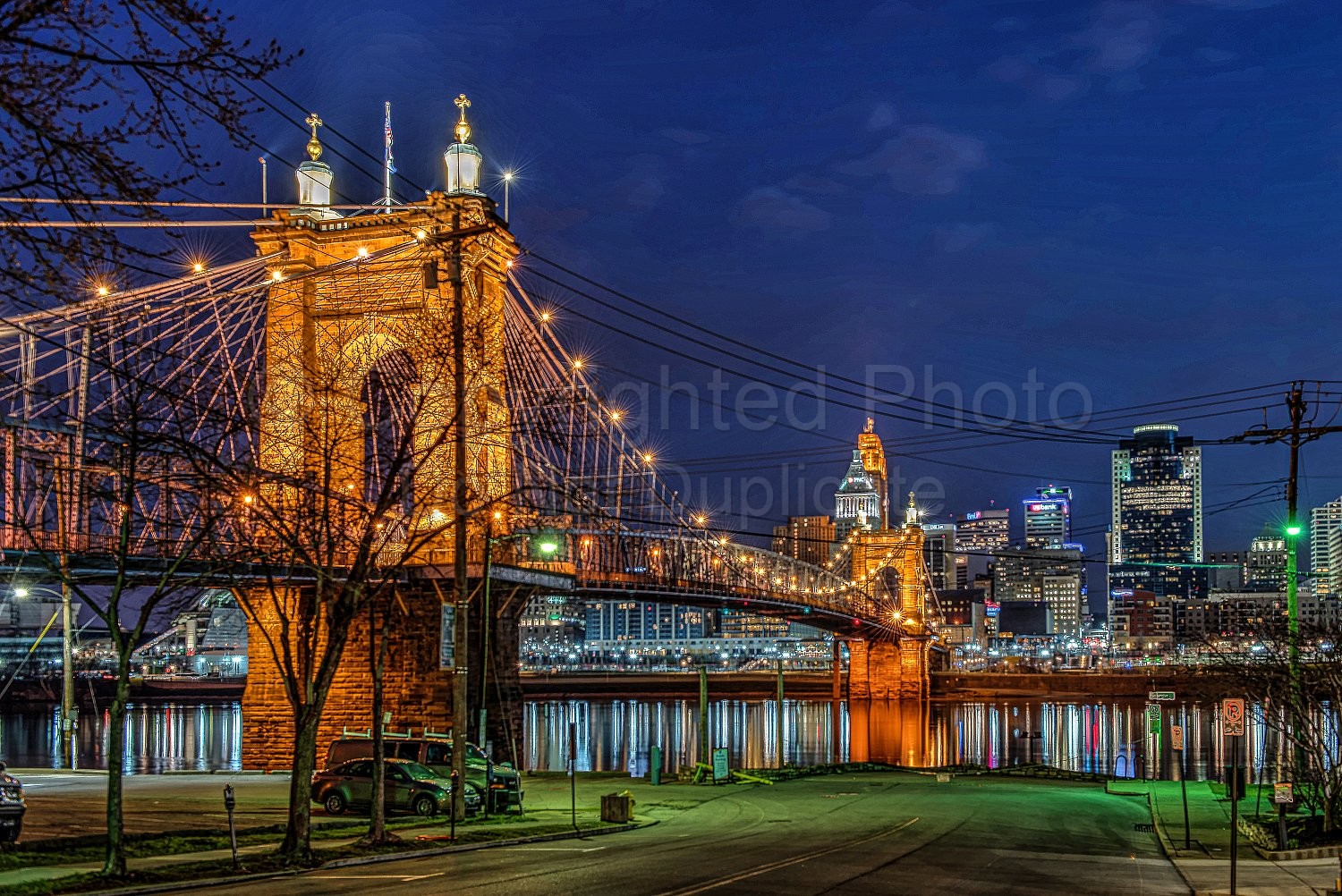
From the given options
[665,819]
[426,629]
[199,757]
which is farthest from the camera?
[199,757]

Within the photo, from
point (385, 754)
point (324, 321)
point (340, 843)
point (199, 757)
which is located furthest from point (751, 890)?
point (199, 757)

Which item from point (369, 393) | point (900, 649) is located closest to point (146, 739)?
point (900, 649)

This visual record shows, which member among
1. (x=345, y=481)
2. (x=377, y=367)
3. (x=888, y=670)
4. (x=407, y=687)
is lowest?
(x=888, y=670)

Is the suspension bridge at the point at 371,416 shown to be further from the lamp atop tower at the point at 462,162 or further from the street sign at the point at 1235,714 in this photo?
the street sign at the point at 1235,714

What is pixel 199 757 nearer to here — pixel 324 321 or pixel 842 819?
pixel 324 321

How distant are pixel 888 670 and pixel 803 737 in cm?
3214

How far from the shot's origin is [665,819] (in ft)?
108

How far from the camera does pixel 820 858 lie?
2408 centimetres

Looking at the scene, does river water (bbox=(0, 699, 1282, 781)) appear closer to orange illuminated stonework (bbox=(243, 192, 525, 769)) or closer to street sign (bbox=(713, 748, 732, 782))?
orange illuminated stonework (bbox=(243, 192, 525, 769))

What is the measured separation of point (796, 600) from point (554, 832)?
65.2 meters

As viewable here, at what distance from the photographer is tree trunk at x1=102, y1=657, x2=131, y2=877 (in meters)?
19.2

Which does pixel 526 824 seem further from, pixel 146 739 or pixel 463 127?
pixel 146 739

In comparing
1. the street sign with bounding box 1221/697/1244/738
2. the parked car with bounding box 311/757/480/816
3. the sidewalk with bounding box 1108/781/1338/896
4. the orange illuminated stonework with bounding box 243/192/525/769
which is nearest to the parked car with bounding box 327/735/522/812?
the parked car with bounding box 311/757/480/816

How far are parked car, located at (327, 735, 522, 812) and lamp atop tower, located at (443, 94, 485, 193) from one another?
58.0ft
